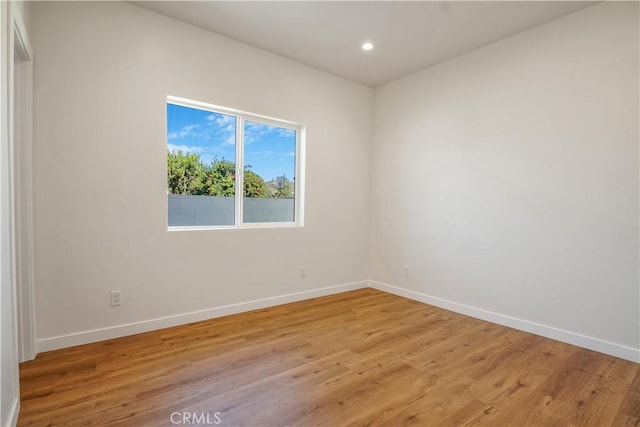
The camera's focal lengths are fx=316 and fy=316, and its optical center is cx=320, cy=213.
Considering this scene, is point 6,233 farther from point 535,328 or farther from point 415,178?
point 535,328

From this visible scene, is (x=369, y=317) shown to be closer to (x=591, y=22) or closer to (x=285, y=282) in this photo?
(x=285, y=282)

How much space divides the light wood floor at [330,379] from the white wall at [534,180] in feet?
1.35

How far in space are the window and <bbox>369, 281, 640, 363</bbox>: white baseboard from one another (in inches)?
71.8

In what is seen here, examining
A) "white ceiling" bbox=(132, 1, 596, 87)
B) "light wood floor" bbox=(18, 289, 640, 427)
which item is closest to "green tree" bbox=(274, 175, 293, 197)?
"white ceiling" bbox=(132, 1, 596, 87)

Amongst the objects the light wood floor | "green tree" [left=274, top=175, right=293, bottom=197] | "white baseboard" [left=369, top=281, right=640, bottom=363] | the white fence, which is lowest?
the light wood floor

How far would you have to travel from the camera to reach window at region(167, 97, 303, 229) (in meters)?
3.08

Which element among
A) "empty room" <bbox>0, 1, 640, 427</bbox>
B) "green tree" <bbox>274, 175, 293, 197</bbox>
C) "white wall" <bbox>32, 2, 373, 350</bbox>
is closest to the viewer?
"empty room" <bbox>0, 1, 640, 427</bbox>

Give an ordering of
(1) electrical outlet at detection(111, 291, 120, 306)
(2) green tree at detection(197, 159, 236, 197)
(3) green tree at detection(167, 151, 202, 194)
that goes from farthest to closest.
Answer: (2) green tree at detection(197, 159, 236, 197), (3) green tree at detection(167, 151, 202, 194), (1) electrical outlet at detection(111, 291, 120, 306)

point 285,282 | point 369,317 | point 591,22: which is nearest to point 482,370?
point 369,317

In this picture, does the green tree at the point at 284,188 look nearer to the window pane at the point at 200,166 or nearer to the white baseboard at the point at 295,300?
the window pane at the point at 200,166

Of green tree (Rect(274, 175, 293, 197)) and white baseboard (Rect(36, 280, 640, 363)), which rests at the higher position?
green tree (Rect(274, 175, 293, 197))

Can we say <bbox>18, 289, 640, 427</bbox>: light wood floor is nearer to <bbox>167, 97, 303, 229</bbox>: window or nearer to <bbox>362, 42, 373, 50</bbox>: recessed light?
<bbox>167, 97, 303, 229</bbox>: window

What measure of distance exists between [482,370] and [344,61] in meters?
3.32

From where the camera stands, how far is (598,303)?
2590 millimetres
